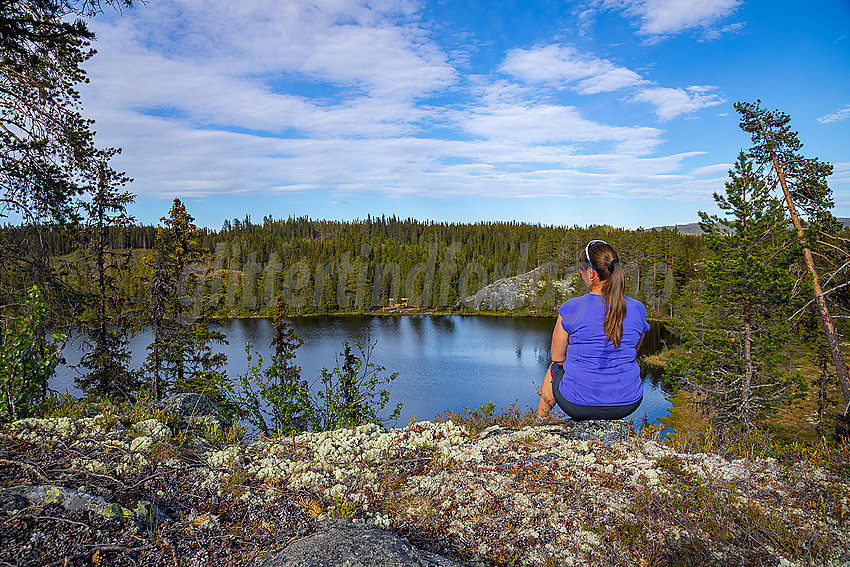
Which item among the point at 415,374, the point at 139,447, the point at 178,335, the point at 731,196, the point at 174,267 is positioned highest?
the point at 731,196

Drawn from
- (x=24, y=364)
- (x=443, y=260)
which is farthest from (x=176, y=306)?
(x=443, y=260)

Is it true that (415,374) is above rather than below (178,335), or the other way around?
below

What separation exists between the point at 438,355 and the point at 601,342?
4158 cm

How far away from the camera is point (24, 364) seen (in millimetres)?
4516

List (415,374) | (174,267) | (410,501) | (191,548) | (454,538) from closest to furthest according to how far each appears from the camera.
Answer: (191,548), (454,538), (410,501), (174,267), (415,374)

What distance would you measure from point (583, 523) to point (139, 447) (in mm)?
3612

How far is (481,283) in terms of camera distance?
10300 cm

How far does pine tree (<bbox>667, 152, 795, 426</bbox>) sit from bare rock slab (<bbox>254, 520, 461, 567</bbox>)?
16658 mm

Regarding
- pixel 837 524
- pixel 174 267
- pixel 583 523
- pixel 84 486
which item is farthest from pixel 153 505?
pixel 174 267

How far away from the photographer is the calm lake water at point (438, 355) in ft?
96.0

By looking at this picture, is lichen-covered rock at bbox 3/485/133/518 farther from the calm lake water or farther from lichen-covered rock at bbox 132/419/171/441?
the calm lake water

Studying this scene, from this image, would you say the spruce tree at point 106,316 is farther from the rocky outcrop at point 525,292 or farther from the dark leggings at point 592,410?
the rocky outcrop at point 525,292

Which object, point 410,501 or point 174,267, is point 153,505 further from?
point 174,267

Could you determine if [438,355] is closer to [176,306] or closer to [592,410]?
[176,306]
